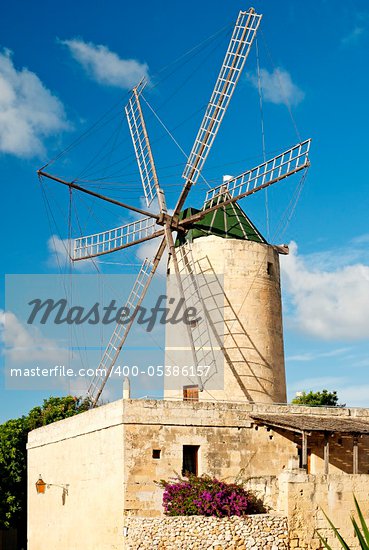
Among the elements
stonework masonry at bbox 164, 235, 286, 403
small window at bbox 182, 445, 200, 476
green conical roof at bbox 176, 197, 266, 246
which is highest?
green conical roof at bbox 176, 197, 266, 246

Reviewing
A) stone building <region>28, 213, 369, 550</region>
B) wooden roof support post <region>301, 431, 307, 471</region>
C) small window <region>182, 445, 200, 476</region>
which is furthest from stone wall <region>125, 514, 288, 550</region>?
small window <region>182, 445, 200, 476</region>

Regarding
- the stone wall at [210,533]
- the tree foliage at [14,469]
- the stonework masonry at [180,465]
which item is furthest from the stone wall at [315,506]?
the tree foliage at [14,469]

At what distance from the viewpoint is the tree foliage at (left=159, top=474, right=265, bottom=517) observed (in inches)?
628

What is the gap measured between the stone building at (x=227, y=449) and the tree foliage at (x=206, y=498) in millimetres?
255

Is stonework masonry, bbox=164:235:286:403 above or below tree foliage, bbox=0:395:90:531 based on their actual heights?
above

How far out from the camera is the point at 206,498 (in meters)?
16.0

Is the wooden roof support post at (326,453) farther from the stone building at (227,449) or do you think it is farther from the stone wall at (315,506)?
the stone wall at (315,506)

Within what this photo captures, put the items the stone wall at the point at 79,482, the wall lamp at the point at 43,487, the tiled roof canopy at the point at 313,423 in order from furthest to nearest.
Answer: the wall lamp at the point at 43,487
the tiled roof canopy at the point at 313,423
the stone wall at the point at 79,482

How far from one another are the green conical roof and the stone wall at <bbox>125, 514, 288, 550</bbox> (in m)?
7.85

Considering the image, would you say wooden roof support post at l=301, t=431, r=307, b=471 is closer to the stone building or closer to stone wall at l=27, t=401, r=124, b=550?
the stone building

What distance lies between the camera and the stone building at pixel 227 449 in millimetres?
16266

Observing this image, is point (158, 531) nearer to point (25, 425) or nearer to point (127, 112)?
point (127, 112)

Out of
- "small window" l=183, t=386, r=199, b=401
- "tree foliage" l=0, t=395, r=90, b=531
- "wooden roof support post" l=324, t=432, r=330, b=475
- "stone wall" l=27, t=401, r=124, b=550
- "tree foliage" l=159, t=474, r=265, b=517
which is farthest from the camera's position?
"tree foliage" l=0, t=395, r=90, b=531

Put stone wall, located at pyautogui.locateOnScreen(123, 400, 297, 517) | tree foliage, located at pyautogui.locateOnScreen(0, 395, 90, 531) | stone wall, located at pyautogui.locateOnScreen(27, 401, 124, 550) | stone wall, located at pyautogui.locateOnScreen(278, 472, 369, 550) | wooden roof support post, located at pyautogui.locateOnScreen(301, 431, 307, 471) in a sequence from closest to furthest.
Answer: stone wall, located at pyautogui.locateOnScreen(278, 472, 369, 550) < stone wall, located at pyautogui.locateOnScreen(123, 400, 297, 517) < wooden roof support post, located at pyautogui.locateOnScreen(301, 431, 307, 471) < stone wall, located at pyautogui.locateOnScreen(27, 401, 124, 550) < tree foliage, located at pyautogui.locateOnScreen(0, 395, 90, 531)
